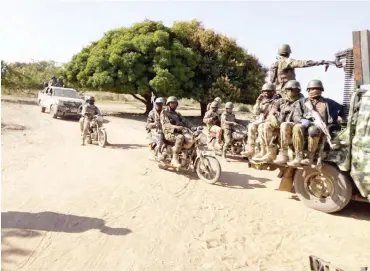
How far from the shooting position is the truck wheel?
6176 mm

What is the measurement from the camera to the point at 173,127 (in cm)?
862

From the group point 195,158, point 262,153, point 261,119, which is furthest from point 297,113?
point 195,158

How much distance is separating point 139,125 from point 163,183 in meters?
9.85

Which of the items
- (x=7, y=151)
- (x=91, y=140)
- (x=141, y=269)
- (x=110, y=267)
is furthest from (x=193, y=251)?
(x=91, y=140)

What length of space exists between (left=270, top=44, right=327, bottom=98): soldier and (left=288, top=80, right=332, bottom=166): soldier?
1296 millimetres

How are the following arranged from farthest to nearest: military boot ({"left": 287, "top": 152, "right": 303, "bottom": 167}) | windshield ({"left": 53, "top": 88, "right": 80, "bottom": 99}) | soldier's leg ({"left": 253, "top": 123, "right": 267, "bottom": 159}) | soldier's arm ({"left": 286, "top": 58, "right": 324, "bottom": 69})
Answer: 1. windshield ({"left": 53, "top": 88, "right": 80, "bottom": 99})
2. soldier's arm ({"left": 286, "top": 58, "right": 324, "bottom": 69})
3. soldier's leg ({"left": 253, "top": 123, "right": 267, "bottom": 159})
4. military boot ({"left": 287, "top": 152, "right": 303, "bottom": 167})

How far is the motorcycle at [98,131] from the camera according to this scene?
1149cm

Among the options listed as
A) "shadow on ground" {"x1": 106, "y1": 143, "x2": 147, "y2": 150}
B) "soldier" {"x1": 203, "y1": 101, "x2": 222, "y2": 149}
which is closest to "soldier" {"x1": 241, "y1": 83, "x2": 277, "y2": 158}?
"soldier" {"x1": 203, "y1": 101, "x2": 222, "y2": 149}

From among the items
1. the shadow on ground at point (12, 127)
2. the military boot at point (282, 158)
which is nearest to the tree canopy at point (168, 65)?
the shadow on ground at point (12, 127)

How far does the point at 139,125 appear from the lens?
1753 centimetres

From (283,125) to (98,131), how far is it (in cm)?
701

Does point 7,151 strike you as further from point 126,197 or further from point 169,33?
point 169,33

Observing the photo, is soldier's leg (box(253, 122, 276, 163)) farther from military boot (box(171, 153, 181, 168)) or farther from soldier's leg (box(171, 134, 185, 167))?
military boot (box(171, 153, 181, 168))

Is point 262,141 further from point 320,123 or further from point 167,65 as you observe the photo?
point 167,65
